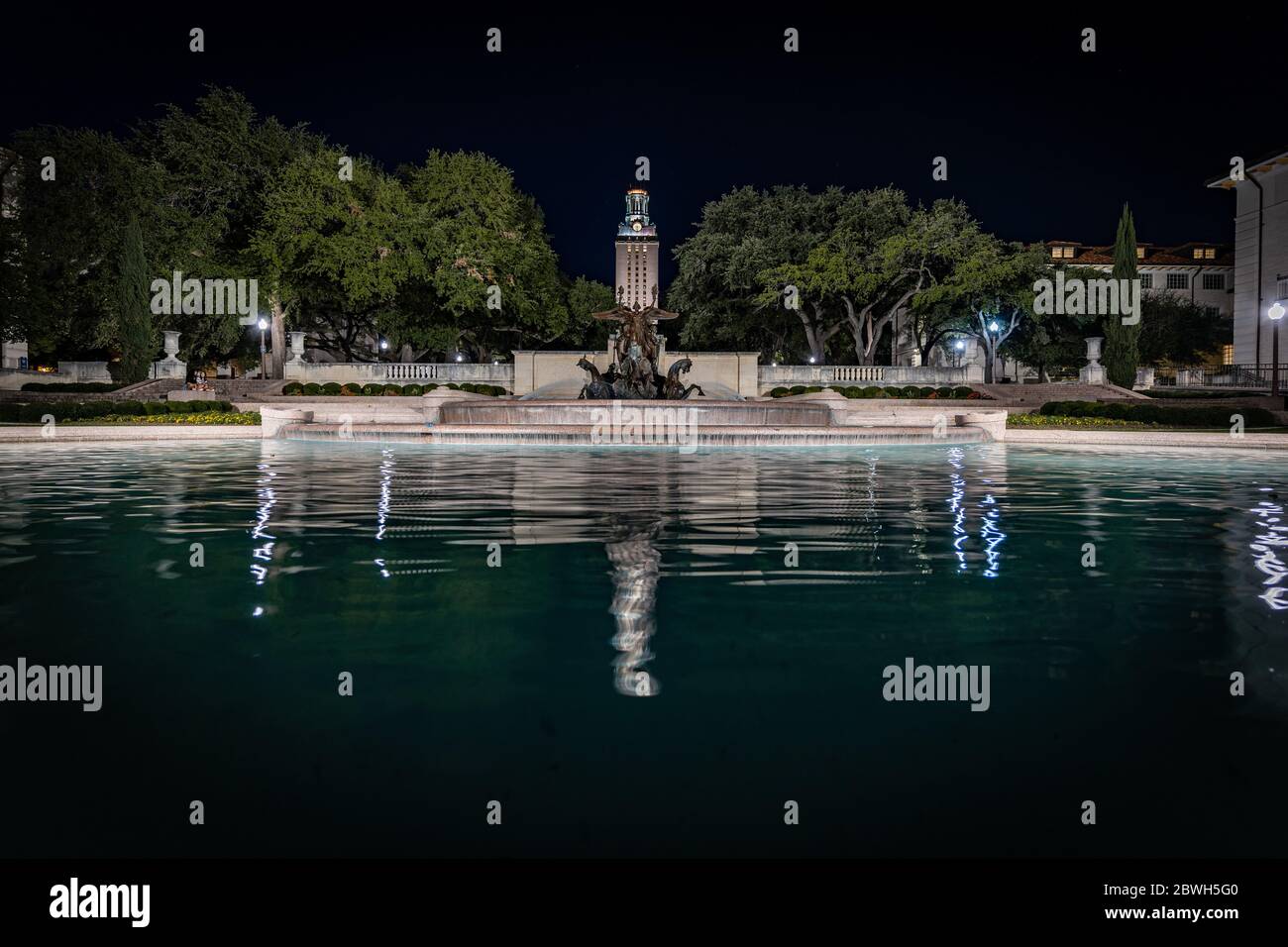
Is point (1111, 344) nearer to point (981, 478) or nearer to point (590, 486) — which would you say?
point (981, 478)

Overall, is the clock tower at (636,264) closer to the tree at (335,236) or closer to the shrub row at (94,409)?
the tree at (335,236)

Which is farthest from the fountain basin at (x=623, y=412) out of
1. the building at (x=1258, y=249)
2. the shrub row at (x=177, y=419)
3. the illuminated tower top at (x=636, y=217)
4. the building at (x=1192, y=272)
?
the building at (x=1192, y=272)

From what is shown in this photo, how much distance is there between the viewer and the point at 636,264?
65500 millimetres

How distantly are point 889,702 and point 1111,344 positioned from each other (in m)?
48.2

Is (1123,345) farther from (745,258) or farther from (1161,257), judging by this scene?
(1161,257)

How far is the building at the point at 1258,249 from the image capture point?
5803cm

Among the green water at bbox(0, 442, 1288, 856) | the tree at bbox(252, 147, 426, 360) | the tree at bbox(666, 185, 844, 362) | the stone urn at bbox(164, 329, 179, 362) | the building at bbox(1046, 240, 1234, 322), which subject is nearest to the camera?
the green water at bbox(0, 442, 1288, 856)

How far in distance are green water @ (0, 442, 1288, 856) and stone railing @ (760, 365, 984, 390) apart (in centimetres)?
4085

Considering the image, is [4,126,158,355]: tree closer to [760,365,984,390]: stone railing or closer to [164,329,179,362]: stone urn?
[164,329,179,362]: stone urn

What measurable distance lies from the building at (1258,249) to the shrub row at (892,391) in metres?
24.1

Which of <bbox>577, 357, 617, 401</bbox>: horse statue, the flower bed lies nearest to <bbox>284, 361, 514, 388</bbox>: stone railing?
<bbox>577, 357, 617, 401</bbox>: horse statue

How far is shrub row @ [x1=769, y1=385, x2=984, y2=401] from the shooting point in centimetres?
4491

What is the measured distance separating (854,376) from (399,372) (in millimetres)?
23992

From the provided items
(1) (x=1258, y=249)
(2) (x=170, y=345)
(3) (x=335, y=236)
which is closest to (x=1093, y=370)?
(1) (x=1258, y=249)
